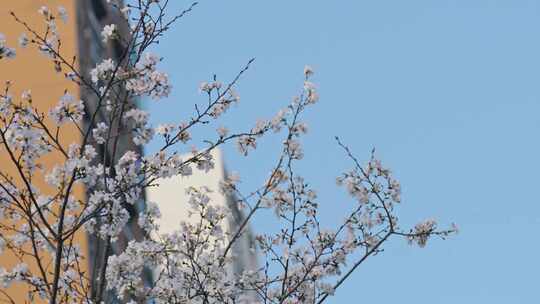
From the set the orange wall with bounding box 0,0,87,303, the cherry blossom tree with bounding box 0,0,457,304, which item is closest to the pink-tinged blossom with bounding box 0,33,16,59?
the cherry blossom tree with bounding box 0,0,457,304

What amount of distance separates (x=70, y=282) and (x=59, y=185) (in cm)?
87

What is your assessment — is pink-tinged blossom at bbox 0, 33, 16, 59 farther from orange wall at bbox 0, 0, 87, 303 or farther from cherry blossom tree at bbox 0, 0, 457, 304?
orange wall at bbox 0, 0, 87, 303

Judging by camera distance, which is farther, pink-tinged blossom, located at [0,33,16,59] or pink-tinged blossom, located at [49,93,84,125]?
pink-tinged blossom, located at [49,93,84,125]

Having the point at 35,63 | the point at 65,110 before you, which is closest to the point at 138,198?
the point at 65,110

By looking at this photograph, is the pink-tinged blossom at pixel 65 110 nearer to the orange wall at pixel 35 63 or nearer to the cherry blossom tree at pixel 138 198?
the cherry blossom tree at pixel 138 198

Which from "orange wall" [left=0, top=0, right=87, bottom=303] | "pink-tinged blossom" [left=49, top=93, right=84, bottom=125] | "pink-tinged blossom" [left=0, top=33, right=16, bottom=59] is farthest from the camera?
"orange wall" [left=0, top=0, right=87, bottom=303]

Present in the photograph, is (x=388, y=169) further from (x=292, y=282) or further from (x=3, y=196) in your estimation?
(x=3, y=196)

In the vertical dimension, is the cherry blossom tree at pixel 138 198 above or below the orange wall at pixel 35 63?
below

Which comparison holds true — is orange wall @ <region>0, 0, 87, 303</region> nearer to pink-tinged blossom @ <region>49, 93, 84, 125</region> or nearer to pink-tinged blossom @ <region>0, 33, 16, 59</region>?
pink-tinged blossom @ <region>49, 93, 84, 125</region>

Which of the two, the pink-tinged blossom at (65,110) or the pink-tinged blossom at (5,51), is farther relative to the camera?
the pink-tinged blossom at (65,110)

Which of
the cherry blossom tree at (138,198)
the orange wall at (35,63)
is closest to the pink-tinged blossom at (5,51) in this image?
the cherry blossom tree at (138,198)

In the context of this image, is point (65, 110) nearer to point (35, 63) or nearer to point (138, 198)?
point (138, 198)

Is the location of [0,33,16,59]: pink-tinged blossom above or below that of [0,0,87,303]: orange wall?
below

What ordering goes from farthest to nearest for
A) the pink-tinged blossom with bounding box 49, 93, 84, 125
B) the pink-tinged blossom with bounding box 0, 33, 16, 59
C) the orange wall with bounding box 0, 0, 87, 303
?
the orange wall with bounding box 0, 0, 87, 303 < the pink-tinged blossom with bounding box 49, 93, 84, 125 < the pink-tinged blossom with bounding box 0, 33, 16, 59
